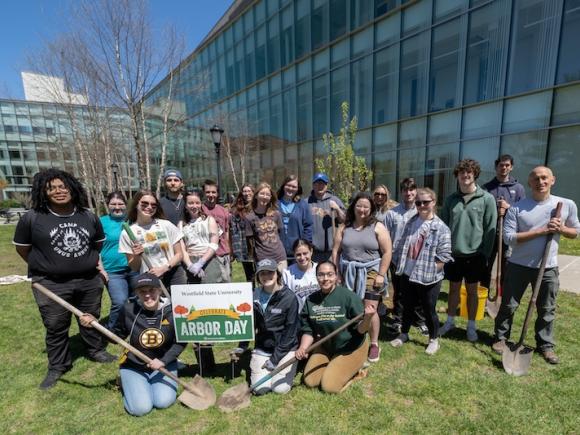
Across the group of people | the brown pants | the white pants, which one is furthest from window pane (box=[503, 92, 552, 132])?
the white pants

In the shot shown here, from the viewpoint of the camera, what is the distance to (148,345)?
309 centimetres

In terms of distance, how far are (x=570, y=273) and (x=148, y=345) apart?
8.06 m

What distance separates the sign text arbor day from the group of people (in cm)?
16

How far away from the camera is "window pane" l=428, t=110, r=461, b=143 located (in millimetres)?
11617

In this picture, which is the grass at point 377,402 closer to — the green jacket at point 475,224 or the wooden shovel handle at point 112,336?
the wooden shovel handle at point 112,336

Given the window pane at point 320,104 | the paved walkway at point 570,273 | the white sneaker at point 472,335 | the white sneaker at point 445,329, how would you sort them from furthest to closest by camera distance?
1. the window pane at point 320,104
2. the paved walkway at point 570,273
3. the white sneaker at point 445,329
4. the white sneaker at point 472,335

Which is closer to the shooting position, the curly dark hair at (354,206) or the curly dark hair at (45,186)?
the curly dark hair at (45,186)

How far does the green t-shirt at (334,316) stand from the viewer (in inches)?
126

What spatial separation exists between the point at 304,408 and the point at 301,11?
20269mm

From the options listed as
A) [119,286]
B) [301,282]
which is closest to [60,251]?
[119,286]

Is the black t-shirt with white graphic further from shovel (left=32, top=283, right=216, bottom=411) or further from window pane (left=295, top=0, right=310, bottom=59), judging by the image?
window pane (left=295, top=0, right=310, bottom=59)

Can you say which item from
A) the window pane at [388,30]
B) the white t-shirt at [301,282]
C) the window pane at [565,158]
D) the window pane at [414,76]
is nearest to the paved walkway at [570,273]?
the window pane at [565,158]

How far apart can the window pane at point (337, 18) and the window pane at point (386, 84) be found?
301cm

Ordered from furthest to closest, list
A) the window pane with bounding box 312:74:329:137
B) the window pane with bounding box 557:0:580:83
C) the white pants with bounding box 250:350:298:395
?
the window pane with bounding box 312:74:329:137 → the window pane with bounding box 557:0:580:83 → the white pants with bounding box 250:350:298:395
